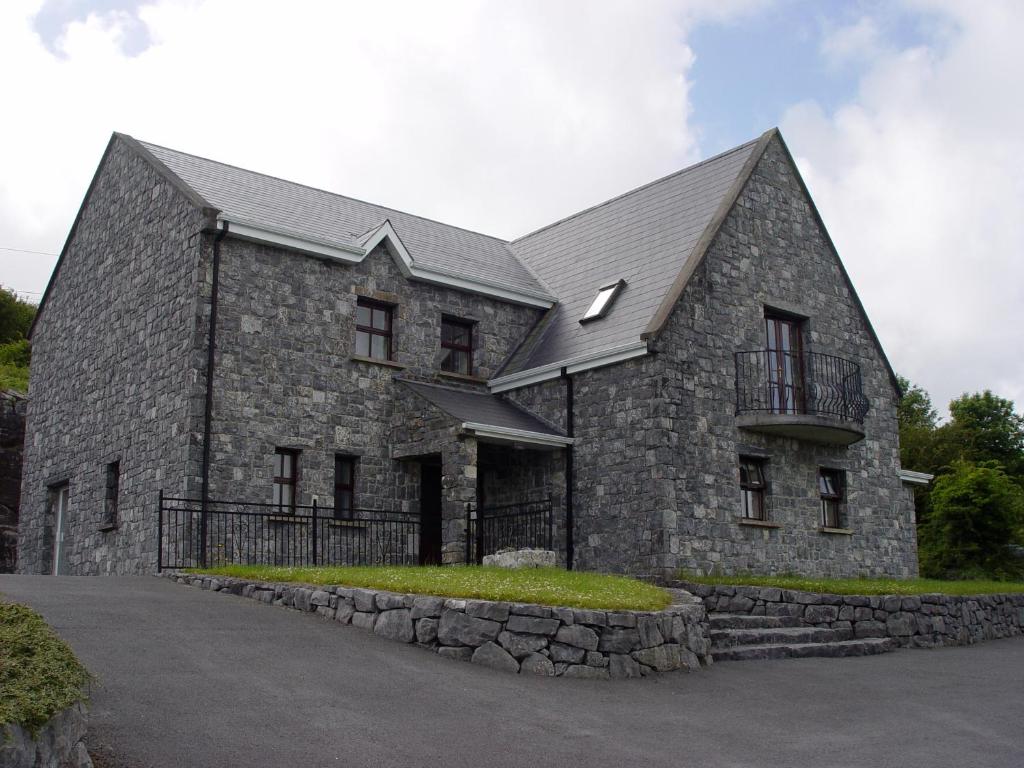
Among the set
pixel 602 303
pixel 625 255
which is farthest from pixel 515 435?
pixel 625 255

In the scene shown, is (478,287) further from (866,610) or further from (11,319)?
(11,319)

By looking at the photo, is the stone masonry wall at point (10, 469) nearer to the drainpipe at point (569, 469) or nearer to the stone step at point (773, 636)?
the drainpipe at point (569, 469)

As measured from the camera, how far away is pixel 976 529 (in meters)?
26.9

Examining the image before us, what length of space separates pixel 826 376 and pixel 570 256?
6.38 metres

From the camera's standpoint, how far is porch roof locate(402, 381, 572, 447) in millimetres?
17844

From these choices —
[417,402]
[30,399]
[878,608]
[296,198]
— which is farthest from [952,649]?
[30,399]

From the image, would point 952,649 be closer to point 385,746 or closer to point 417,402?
point 417,402

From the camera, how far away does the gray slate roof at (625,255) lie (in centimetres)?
1959

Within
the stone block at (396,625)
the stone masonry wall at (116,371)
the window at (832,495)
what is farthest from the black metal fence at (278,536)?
the window at (832,495)

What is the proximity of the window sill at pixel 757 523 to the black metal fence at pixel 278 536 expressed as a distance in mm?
5697

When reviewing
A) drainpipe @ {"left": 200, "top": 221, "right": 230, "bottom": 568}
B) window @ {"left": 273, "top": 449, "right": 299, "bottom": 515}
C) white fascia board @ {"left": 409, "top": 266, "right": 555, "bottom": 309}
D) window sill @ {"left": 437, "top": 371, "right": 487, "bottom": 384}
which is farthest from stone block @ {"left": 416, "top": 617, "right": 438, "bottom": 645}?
white fascia board @ {"left": 409, "top": 266, "right": 555, "bottom": 309}

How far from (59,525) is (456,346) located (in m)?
8.76

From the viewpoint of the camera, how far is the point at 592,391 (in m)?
19.0

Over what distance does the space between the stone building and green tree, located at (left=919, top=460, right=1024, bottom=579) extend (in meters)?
5.63
